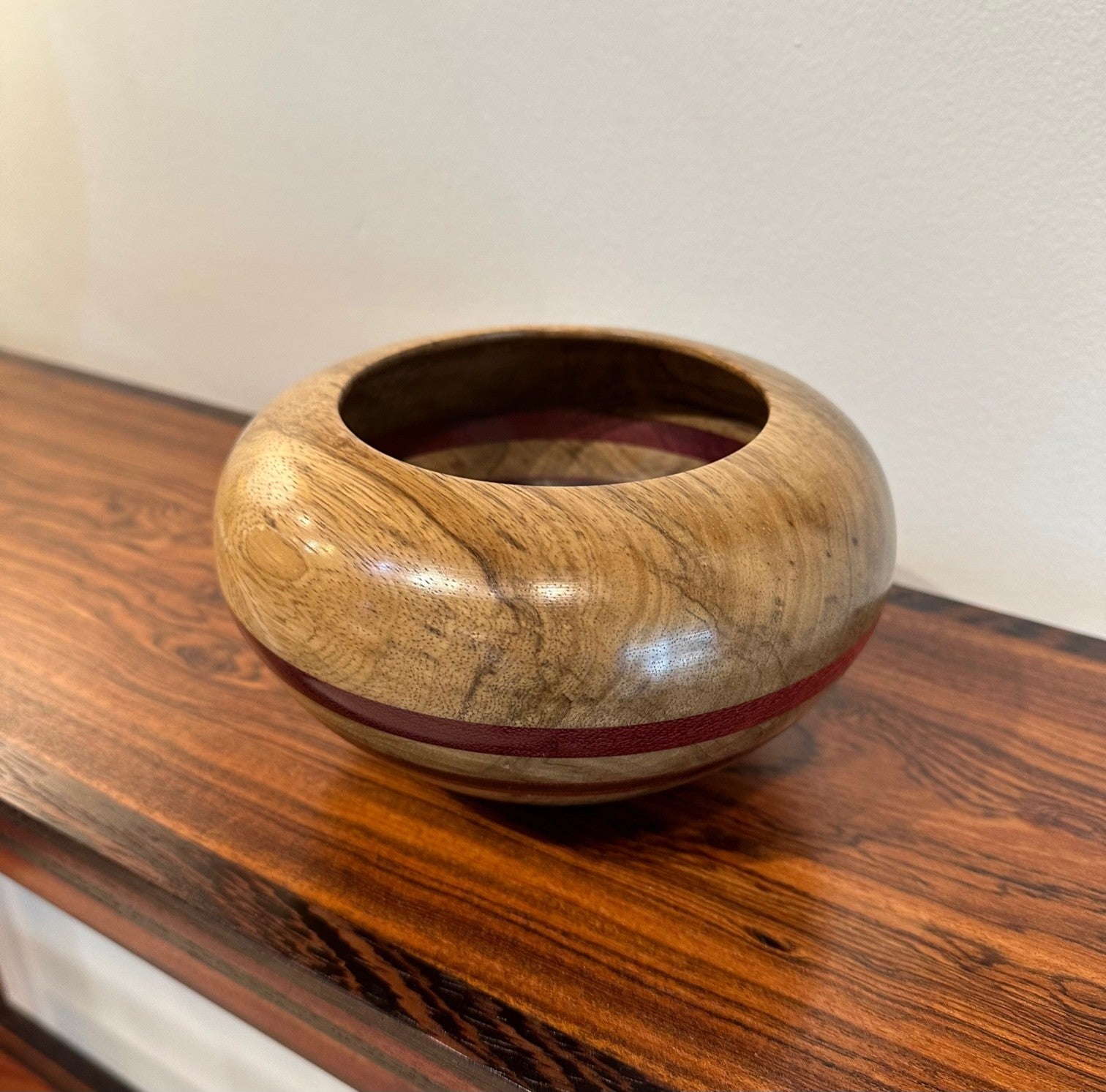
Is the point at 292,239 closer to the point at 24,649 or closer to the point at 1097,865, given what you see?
the point at 24,649

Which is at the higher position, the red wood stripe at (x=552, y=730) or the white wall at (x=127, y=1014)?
the red wood stripe at (x=552, y=730)

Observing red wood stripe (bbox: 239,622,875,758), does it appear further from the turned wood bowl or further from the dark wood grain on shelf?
the dark wood grain on shelf

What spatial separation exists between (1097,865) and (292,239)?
67cm

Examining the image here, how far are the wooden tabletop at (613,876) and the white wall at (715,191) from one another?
0.12 meters

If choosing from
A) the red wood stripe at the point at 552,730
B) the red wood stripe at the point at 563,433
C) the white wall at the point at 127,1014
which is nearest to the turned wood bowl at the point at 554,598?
the red wood stripe at the point at 552,730

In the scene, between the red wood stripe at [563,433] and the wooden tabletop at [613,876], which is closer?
the wooden tabletop at [613,876]

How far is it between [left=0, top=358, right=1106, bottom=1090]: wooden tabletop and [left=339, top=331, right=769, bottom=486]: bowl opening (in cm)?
15

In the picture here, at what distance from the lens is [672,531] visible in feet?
1.07

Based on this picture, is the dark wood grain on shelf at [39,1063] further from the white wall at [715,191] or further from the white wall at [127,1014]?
the white wall at [715,191]

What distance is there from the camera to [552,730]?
32cm

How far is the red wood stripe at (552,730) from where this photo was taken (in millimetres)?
323

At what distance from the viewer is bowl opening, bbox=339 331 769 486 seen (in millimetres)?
484

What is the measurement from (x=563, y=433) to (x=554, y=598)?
0.24 metres

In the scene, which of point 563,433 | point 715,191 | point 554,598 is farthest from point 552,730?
point 715,191
